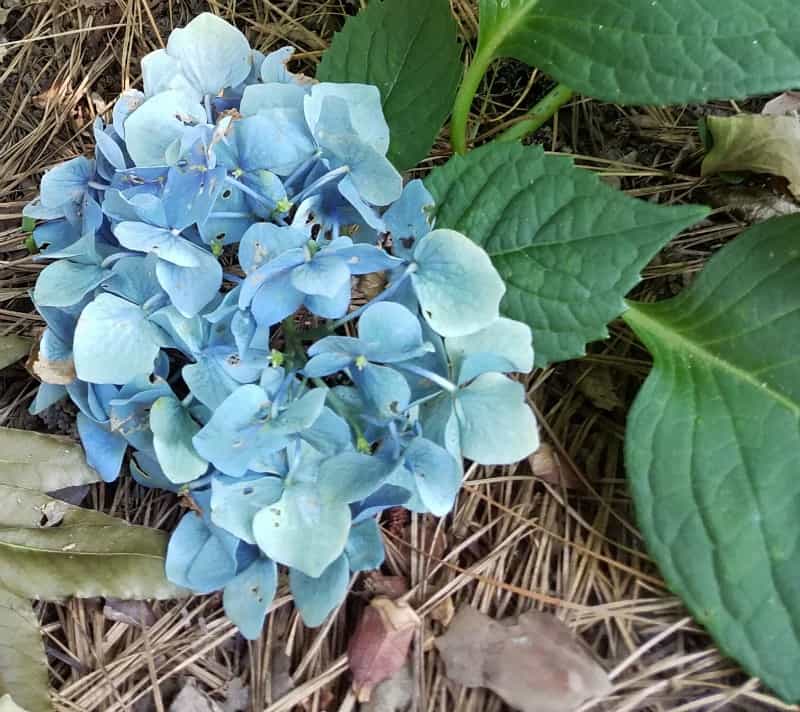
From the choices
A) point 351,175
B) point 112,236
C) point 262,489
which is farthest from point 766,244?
point 112,236

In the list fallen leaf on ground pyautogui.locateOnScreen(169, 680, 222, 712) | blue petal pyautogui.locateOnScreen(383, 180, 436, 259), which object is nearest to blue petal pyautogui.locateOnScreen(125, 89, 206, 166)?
blue petal pyautogui.locateOnScreen(383, 180, 436, 259)

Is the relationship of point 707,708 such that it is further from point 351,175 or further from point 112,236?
point 112,236

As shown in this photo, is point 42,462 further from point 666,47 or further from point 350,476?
point 666,47

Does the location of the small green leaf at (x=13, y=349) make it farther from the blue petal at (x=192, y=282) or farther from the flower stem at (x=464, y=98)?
the flower stem at (x=464, y=98)

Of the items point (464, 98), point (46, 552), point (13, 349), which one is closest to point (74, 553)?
point (46, 552)

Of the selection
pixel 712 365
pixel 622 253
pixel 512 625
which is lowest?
pixel 512 625

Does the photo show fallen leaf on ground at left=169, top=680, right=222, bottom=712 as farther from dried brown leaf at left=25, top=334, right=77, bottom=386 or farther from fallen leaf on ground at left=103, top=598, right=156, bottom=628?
dried brown leaf at left=25, top=334, right=77, bottom=386

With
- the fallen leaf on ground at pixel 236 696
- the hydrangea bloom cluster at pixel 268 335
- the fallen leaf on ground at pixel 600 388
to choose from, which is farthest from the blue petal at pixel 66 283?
the fallen leaf on ground at pixel 600 388
